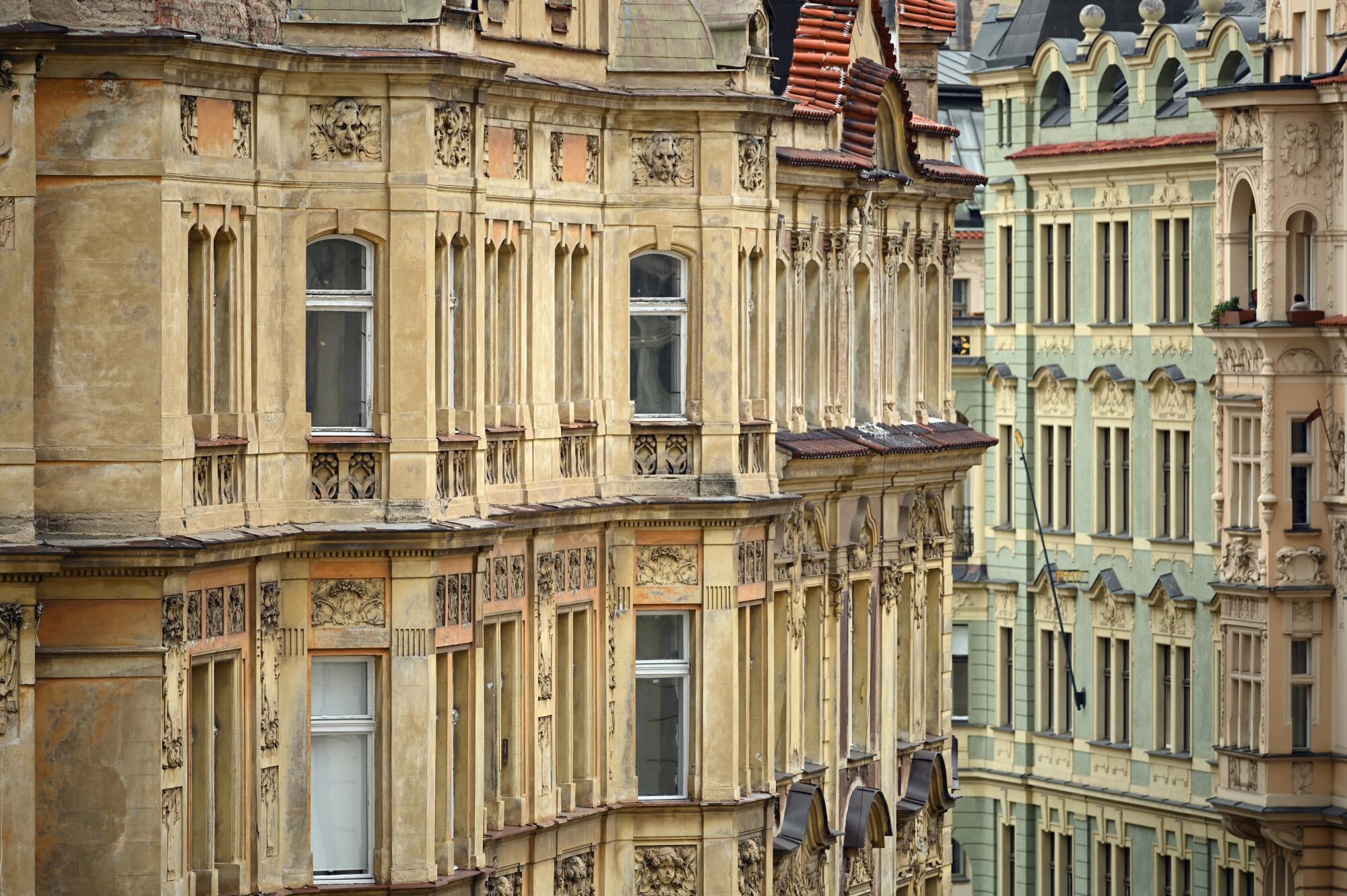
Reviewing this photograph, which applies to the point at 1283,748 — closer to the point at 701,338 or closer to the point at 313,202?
the point at 701,338

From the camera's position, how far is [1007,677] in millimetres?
103188

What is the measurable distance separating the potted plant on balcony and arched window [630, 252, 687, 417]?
27023mm

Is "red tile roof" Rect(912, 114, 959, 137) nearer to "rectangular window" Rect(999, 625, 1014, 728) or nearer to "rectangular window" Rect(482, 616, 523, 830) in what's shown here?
"rectangular window" Rect(482, 616, 523, 830)

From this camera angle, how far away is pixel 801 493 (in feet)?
225

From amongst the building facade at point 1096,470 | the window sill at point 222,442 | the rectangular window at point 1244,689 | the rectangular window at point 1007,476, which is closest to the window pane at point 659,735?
the window sill at point 222,442

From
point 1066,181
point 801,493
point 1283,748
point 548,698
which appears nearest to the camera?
point 548,698

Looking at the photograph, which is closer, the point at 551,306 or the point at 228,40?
the point at 228,40

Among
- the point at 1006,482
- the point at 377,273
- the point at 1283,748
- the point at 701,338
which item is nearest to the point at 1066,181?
the point at 1006,482

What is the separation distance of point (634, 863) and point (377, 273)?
38.8 ft

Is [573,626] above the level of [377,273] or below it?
below

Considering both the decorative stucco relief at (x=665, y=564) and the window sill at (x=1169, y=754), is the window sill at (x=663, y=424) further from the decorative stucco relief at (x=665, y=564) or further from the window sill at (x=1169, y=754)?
the window sill at (x=1169, y=754)

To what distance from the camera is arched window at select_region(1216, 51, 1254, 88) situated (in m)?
93.4

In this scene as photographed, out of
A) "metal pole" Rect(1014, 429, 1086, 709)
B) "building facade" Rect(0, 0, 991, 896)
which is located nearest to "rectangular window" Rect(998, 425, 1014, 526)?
"metal pole" Rect(1014, 429, 1086, 709)

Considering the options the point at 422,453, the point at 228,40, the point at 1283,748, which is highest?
the point at 228,40
